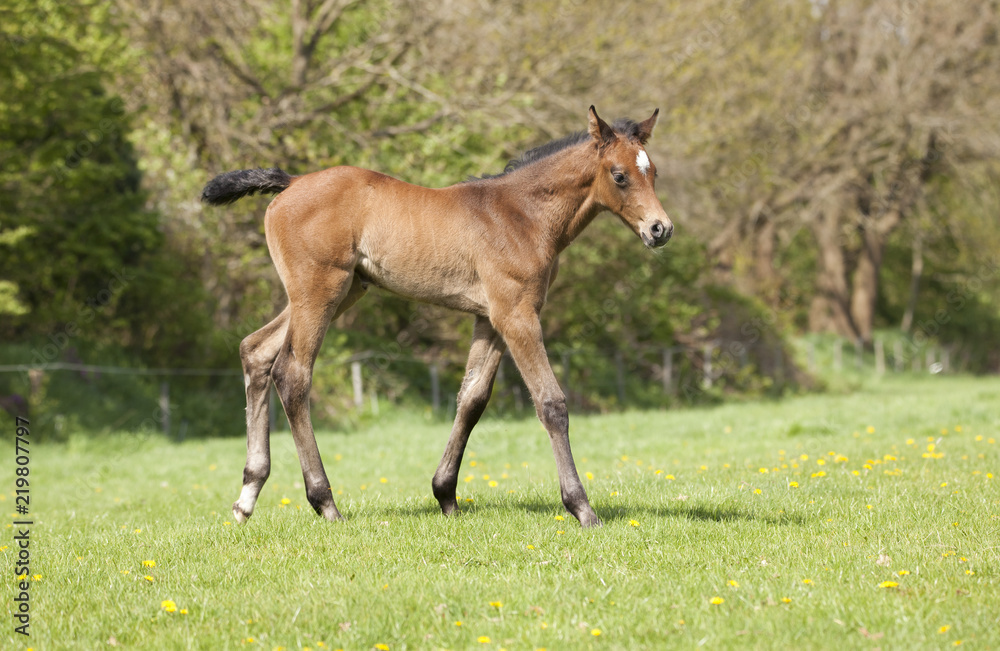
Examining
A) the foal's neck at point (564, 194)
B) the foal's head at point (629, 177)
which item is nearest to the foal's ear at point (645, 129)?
the foal's head at point (629, 177)

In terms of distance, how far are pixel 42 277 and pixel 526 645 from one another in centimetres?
1505

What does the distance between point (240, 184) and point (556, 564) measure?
338cm

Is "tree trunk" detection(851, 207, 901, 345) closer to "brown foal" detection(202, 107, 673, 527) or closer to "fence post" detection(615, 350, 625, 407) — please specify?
"fence post" detection(615, 350, 625, 407)

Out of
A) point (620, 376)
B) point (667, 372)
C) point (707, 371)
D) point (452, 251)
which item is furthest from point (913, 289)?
point (452, 251)

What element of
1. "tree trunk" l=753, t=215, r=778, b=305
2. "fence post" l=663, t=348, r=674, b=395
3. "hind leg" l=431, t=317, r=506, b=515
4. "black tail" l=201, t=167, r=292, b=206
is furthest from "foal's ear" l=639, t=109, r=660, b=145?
"tree trunk" l=753, t=215, r=778, b=305

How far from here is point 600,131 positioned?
20.3 ft

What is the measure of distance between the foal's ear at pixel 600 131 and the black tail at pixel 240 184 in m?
2.11

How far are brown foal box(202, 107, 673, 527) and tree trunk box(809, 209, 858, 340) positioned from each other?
2635 cm

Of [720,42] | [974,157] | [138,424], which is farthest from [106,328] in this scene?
[974,157]

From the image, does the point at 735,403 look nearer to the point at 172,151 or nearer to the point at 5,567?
the point at 172,151

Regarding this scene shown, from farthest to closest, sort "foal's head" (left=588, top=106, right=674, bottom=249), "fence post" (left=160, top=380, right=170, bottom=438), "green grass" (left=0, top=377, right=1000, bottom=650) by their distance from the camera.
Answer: "fence post" (left=160, top=380, right=170, bottom=438)
"foal's head" (left=588, top=106, right=674, bottom=249)
"green grass" (left=0, top=377, right=1000, bottom=650)

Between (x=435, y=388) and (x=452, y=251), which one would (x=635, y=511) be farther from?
(x=435, y=388)

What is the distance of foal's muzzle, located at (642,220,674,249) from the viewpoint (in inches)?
229

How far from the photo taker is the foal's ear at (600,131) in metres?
6.15
